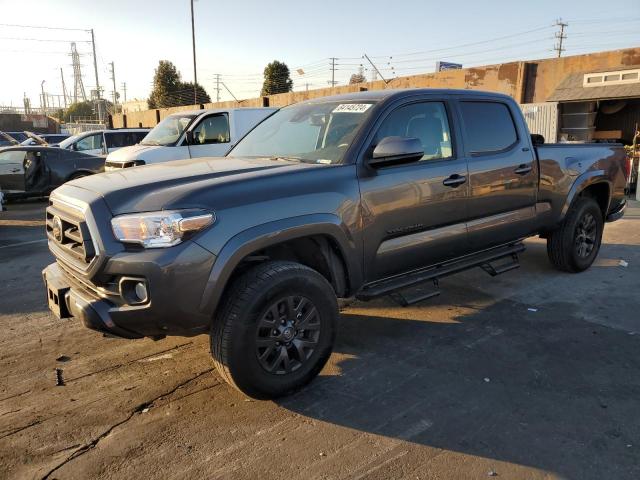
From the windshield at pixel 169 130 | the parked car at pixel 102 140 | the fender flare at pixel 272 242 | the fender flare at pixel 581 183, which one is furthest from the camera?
the parked car at pixel 102 140

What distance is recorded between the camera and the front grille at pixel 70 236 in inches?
116

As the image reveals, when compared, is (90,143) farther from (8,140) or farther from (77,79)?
(77,79)

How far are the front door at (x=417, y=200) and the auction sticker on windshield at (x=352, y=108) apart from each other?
193mm

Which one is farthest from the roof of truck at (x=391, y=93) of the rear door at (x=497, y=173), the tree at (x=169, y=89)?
the tree at (x=169, y=89)

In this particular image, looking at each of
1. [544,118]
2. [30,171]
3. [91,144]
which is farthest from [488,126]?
[544,118]

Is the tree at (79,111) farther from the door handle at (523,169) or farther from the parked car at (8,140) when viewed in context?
the door handle at (523,169)

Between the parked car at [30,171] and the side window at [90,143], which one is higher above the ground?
the side window at [90,143]

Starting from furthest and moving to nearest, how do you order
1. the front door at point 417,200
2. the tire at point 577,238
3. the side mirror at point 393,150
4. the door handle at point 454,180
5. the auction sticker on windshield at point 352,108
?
1. the tire at point 577,238
2. the door handle at point 454,180
3. the auction sticker on windshield at point 352,108
4. the front door at point 417,200
5. the side mirror at point 393,150

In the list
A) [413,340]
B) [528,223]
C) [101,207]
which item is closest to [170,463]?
[101,207]

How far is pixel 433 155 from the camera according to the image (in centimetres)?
413

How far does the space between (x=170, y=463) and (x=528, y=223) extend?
3955 millimetres

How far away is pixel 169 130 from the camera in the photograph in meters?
11.2

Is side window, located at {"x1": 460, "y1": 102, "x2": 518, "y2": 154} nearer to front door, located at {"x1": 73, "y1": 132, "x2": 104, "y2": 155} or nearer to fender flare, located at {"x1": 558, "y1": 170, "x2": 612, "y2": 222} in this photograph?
fender flare, located at {"x1": 558, "y1": 170, "x2": 612, "y2": 222}

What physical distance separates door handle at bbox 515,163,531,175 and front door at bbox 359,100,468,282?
86 cm
